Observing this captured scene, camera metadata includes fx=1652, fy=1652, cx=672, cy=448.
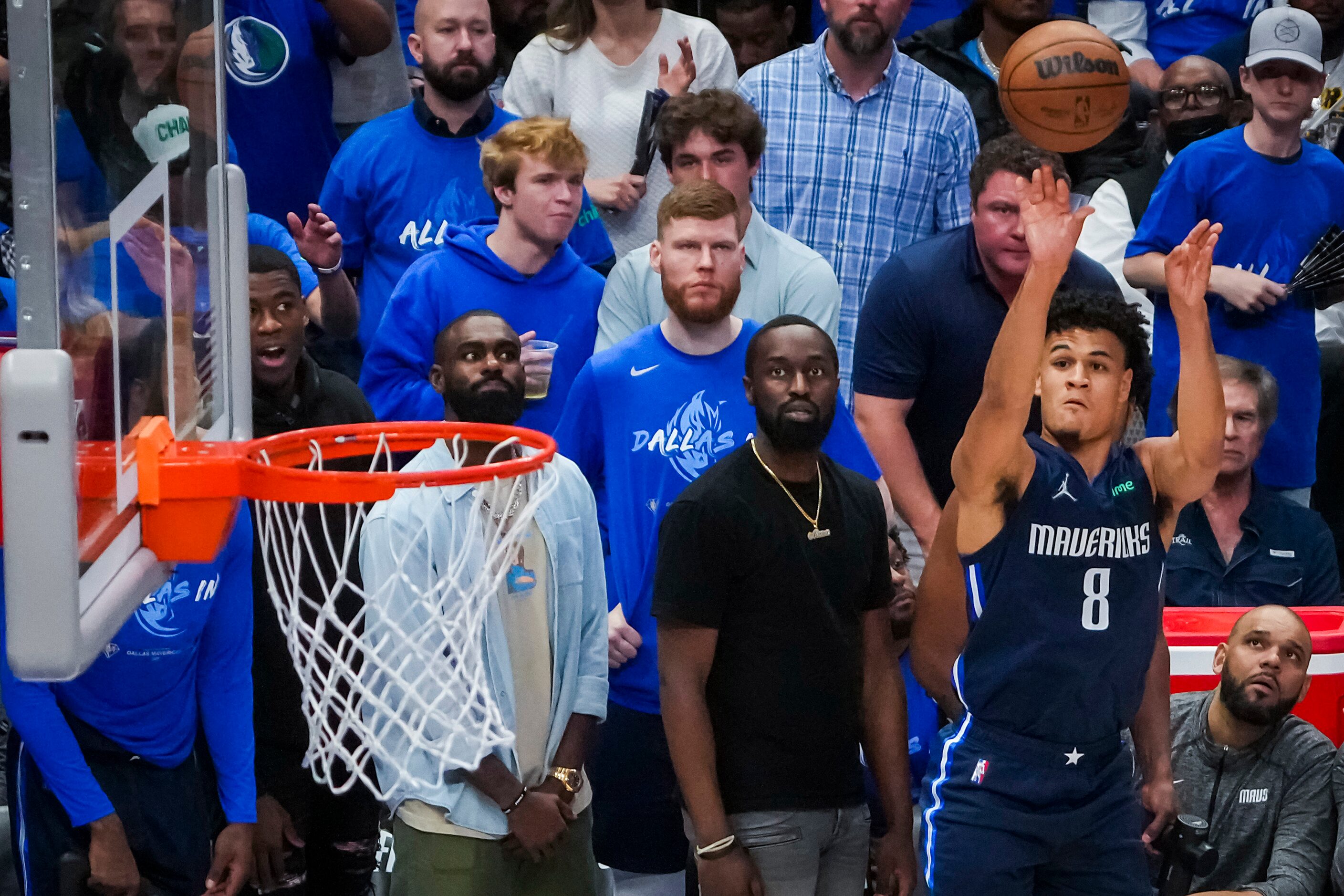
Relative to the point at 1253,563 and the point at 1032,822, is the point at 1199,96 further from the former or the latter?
the point at 1032,822

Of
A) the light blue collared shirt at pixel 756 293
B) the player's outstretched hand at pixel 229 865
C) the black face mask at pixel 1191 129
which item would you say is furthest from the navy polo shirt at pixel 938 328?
the player's outstretched hand at pixel 229 865

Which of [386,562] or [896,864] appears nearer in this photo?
[386,562]

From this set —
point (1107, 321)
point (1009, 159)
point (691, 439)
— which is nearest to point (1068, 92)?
point (1009, 159)

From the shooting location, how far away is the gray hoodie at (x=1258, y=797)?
4.68 m

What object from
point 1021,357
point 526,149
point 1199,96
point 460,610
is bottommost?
point 460,610

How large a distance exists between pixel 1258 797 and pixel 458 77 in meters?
3.34

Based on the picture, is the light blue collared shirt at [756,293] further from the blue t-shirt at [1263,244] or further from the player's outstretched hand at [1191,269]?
the blue t-shirt at [1263,244]

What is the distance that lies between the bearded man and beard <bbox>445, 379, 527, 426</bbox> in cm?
24

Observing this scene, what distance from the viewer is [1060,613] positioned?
3.80 meters

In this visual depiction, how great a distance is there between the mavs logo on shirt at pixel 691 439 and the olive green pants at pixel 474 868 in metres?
1.00

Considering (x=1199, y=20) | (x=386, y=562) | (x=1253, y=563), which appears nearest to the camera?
(x=386, y=562)

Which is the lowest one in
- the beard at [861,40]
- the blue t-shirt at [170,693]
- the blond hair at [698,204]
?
the blue t-shirt at [170,693]

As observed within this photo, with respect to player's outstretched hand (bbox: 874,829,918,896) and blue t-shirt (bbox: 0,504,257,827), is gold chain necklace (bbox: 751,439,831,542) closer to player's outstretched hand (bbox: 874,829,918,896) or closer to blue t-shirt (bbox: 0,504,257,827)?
player's outstretched hand (bbox: 874,829,918,896)

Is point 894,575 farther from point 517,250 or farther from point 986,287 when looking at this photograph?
point 517,250
